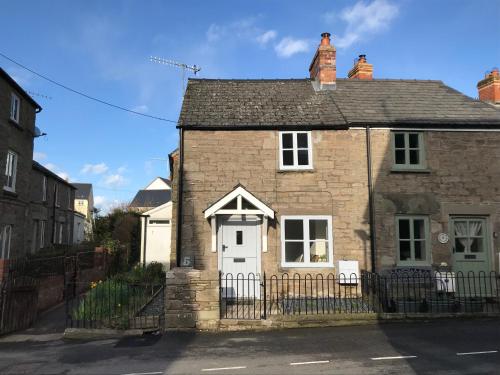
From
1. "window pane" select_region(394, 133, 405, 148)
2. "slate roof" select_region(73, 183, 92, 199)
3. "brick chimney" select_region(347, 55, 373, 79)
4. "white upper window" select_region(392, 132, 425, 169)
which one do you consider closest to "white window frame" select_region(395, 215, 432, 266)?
"white upper window" select_region(392, 132, 425, 169)

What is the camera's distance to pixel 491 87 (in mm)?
16641

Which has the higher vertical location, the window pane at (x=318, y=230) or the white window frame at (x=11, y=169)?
the white window frame at (x=11, y=169)

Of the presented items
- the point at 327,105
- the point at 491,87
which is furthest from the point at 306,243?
the point at 491,87

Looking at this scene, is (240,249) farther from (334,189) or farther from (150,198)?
(150,198)

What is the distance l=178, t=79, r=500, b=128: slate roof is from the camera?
13625mm

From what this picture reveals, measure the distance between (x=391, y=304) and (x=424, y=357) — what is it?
3768 mm

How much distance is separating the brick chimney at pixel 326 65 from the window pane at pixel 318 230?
5.45 meters

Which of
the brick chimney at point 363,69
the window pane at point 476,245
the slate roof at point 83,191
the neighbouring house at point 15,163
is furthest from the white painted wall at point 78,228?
the window pane at point 476,245

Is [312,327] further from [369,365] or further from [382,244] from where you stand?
[382,244]

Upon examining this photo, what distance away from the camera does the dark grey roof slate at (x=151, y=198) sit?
53578mm

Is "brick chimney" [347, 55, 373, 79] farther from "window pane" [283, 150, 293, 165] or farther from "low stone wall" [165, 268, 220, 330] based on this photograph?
"low stone wall" [165, 268, 220, 330]

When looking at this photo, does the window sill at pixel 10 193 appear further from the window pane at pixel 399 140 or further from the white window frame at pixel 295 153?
the window pane at pixel 399 140

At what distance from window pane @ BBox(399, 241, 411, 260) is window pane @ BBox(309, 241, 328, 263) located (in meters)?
2.38

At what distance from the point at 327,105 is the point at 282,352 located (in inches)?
366
